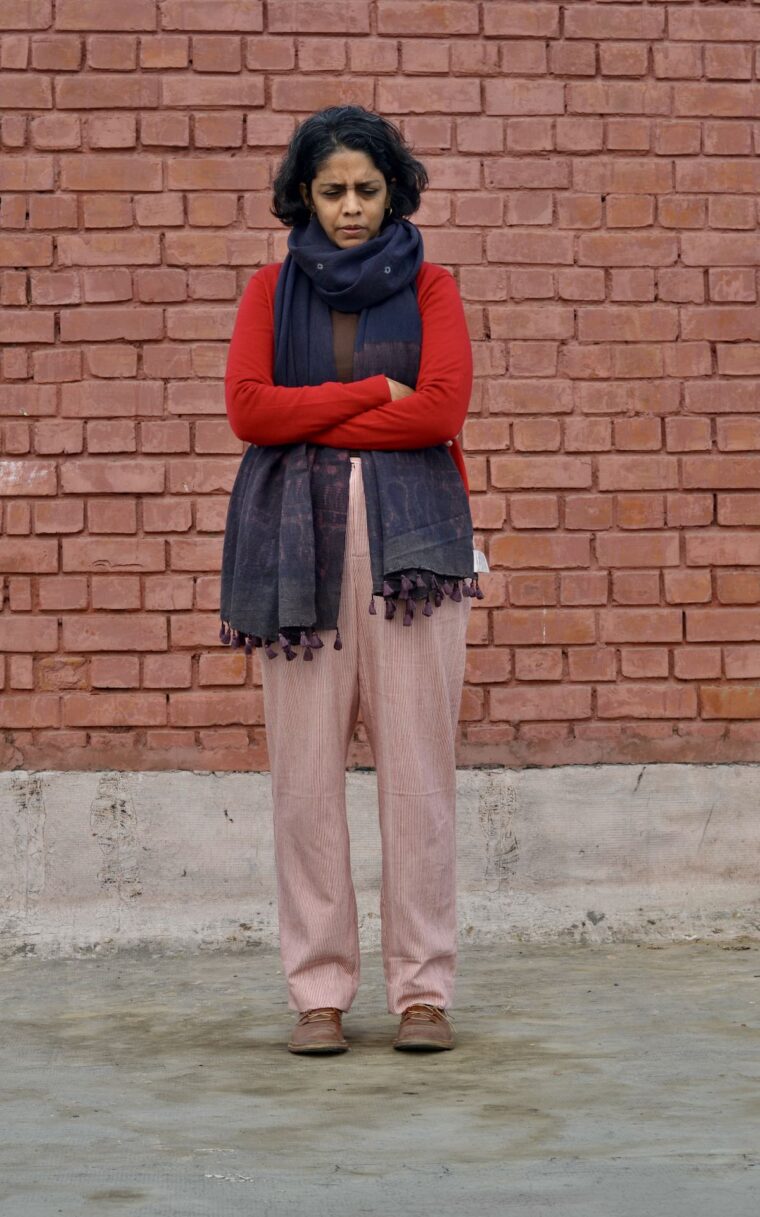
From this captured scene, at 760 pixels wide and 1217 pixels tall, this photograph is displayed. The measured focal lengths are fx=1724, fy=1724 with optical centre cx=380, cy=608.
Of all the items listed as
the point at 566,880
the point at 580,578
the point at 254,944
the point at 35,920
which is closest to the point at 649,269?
the point at 580,578

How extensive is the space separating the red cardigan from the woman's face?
0.25m

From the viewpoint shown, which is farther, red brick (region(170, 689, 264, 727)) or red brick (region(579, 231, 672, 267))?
red brick (region(579, 231, 672, 267))

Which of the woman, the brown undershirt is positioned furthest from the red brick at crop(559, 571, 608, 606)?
the brown undershirt

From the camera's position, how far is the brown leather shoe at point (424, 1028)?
367cm

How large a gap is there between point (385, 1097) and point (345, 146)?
204 cm

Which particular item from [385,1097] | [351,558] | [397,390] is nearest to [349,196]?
[397,390]

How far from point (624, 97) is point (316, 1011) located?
299 cm

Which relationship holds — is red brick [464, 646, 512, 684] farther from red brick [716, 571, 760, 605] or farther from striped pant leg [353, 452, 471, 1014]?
striped pant leg [353, 452, 471, 1014]

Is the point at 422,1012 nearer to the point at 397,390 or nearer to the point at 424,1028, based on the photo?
the point at 424,1028

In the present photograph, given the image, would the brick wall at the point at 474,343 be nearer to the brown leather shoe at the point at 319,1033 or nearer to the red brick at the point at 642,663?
the red brick at the point at 642,663

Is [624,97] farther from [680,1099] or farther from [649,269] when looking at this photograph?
[680,1099]

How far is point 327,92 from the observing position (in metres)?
5.20

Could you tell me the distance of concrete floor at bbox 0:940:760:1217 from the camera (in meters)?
2.67

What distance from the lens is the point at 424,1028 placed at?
12.1ft
